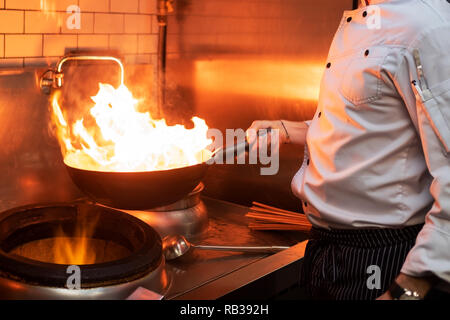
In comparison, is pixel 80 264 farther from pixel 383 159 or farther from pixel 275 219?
pixel 383 159

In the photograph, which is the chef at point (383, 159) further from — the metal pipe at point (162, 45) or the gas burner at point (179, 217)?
the metal pipe at point (162, 45)

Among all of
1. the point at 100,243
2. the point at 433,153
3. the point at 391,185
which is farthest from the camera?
the point at 100,243

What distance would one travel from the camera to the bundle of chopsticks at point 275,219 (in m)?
1.96

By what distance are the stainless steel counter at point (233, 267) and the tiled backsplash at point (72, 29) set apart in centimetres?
83

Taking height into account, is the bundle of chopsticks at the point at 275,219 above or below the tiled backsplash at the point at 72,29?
below

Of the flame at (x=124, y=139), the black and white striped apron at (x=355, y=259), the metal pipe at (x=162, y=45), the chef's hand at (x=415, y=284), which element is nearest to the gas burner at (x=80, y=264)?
the flame at (x=124, y=139)

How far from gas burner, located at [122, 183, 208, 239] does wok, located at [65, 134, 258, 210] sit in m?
0.23

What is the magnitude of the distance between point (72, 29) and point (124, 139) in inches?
20.1

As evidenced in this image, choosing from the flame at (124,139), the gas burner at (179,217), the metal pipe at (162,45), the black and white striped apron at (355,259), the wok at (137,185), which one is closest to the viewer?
the black and white striped apron at (355,259)

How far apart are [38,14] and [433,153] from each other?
1.40 metres

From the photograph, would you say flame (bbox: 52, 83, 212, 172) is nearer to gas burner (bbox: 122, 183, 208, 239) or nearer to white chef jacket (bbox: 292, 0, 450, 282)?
gas burner (bbox: 122, 183, 208, 239)
